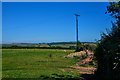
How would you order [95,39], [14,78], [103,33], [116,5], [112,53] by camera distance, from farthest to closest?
[14,78] < [95,39] < [103,33] < [116,5] < [112,53]

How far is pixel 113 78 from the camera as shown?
8039 millimetres

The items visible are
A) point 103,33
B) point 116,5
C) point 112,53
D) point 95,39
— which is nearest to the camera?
point 112,53

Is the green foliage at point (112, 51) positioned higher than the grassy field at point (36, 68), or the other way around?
the green foliage at point (112, 51)

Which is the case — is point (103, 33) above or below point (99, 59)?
above

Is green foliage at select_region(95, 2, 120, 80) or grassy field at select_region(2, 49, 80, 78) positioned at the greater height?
green foliage at select_region(95, 2, 120, 80)

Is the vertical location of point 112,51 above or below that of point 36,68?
above

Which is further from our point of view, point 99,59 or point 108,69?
point 99,59

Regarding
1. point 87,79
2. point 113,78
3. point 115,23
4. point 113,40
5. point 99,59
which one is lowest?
point 87,79

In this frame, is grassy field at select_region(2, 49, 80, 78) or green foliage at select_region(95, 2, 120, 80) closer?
green foliage at select_region(95, 2, 120, 80)

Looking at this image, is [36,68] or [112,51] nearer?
[112,51]

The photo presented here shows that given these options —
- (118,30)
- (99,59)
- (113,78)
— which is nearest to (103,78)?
(99,59)

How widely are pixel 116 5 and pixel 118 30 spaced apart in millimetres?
1168

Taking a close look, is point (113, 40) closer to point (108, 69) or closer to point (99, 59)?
point (108, 69)

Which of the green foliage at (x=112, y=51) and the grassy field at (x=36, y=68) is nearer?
the green foliage at (x=112, y=51)
